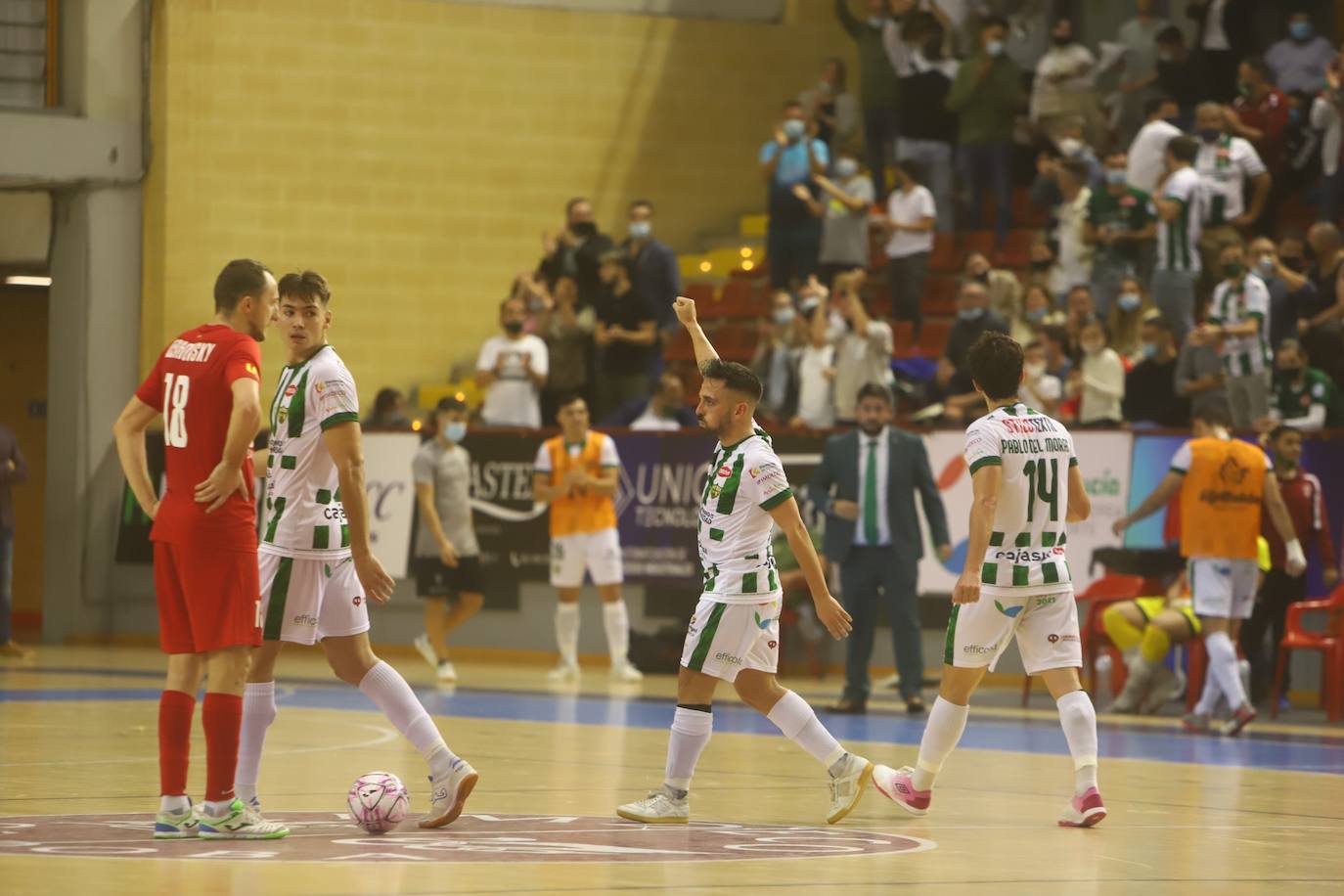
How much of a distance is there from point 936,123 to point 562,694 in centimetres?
967

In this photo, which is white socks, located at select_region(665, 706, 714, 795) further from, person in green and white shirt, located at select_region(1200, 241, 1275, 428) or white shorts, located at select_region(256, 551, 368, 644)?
person in green and white shirt, located at select_region(1200, 241, 1275, 428)

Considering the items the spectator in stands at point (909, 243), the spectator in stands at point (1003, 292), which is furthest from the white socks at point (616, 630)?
the spectator in stands at point (909, 243)

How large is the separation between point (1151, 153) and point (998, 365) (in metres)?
12.4

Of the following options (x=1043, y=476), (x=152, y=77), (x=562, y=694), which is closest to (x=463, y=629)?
(x=562, y=694)

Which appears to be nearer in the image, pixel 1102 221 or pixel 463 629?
pixel 1102 221

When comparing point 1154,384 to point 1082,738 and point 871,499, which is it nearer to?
point 871,499

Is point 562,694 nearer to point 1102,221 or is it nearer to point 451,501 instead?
point 451,501

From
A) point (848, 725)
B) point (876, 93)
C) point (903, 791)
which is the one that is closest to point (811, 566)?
point (903, 791)

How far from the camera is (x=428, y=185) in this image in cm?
2688

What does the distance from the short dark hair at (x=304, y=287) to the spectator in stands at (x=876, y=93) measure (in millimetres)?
16961

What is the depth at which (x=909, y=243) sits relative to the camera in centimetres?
2328

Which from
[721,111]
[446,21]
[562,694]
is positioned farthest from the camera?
[721,111]

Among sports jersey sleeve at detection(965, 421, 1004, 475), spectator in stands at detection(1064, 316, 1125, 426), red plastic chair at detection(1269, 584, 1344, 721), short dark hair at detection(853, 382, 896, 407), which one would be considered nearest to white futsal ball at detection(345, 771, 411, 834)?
sports jersey sleeve at detection(965, 421, 1004, 475)

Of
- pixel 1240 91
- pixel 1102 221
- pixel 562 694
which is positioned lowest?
pixel 562 694
